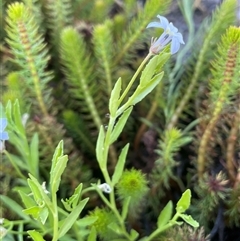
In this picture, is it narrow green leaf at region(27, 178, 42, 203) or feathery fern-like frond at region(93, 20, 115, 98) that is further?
feathery fern-like frond at region(93, 20, 115, 98)

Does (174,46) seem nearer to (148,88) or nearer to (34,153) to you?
(148,88)

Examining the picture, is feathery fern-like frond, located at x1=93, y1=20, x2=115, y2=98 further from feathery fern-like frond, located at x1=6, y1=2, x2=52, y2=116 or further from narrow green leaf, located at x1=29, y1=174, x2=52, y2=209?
narrow green leaf, located at x1=29, y1=174, x2=52, y2=209

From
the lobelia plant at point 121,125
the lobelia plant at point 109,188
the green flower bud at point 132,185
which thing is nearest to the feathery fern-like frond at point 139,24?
the lobelia plant at point 121,125

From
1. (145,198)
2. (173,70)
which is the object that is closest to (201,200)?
(145,198)

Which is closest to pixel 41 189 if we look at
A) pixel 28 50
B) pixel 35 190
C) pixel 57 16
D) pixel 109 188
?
pixel 35 190

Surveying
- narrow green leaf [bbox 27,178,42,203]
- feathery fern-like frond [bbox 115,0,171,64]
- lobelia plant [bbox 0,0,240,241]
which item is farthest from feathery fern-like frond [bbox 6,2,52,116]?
narrow green leaf [bbox 27,178,42,203]

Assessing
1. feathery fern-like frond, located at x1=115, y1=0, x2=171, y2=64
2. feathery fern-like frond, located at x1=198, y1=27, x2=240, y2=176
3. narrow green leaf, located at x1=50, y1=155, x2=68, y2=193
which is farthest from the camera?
feathery fern-like frond, located at x1=115, y1=0, x2=171, y2=64

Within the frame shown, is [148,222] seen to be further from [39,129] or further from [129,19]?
[129,19]

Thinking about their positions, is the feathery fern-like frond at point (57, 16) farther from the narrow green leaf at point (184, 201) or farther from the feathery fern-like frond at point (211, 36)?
the narrow green leaf at point (184, 201)
